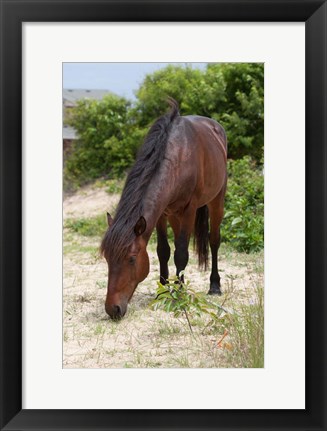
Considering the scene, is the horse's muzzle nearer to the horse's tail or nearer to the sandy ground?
the sandy ground

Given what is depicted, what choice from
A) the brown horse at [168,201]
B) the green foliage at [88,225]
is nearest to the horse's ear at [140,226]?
the brown horse at [168,201]

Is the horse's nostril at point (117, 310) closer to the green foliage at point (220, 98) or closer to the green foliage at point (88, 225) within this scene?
the green foliage at point (220, 98)

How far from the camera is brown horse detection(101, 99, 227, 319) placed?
3975 millimetres

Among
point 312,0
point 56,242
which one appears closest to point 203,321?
point 56,242

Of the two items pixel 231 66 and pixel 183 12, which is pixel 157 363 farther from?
pixel 231 66

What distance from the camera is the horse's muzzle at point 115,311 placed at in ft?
12.9

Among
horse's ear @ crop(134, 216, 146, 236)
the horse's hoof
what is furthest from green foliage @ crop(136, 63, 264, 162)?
horse's ear @ crop(134, 216, 146, 236)

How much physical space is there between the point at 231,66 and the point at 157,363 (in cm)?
538

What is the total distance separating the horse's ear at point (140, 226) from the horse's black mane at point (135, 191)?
0.11 feet

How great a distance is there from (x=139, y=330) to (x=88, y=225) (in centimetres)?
558

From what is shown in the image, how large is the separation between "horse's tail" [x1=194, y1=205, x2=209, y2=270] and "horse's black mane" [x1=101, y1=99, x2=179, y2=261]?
1.43m

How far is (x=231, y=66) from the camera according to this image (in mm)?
7496

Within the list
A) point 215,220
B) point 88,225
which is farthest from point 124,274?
point 88,225

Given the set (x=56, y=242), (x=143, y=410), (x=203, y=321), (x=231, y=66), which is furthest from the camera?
(x=231, y=66)
